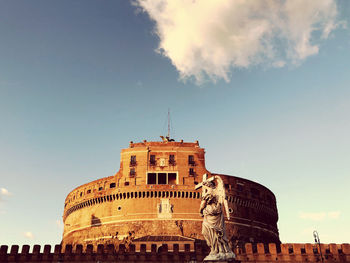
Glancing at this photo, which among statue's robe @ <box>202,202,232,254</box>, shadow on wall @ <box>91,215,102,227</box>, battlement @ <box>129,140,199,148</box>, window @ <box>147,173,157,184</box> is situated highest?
battlement @ <box>129,140,199,148</box>

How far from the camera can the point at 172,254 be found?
33.5 metres

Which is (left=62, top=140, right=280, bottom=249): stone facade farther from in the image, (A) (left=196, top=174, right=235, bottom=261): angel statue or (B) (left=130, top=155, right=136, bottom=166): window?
(A) (left=196, top=174, right=235, bottom=261): angel statue

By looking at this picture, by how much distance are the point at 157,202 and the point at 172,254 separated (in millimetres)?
14794

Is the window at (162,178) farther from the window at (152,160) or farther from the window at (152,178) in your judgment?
the window at (152,160)

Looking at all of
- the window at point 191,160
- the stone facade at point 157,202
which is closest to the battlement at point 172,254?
the stone facade at point 157,202

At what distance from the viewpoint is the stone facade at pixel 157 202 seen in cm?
4716

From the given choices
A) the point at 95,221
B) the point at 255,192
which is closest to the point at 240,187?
the point at 255,192

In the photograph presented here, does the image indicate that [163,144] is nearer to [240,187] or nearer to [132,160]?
[132,160]

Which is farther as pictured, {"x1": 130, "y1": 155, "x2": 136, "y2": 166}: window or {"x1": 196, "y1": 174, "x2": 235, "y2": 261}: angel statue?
{"x1": 130, "y1": 155, "x2": 136, "y2": 166}: window

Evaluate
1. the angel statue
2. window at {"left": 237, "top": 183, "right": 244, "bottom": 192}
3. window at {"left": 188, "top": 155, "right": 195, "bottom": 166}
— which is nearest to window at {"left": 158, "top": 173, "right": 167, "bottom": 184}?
window at {"left": 188, "top": 155, "right": 195, "bottom": 166}

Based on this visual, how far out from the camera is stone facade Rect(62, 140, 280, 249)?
1857 inches

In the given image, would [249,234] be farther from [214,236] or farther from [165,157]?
[214,236]

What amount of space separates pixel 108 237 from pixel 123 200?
5497mm

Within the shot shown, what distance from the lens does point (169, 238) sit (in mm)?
44000
